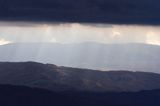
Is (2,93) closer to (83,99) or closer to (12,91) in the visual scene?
(12,91)

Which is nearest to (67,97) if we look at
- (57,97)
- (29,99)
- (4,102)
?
(57,97)

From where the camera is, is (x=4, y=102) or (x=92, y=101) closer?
(x=4, y=102)

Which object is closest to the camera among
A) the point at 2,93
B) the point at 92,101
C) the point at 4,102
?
the point at 4,102

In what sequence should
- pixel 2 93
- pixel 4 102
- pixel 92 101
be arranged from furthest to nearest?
pixel 92 101, pixel 2 93, pixel 4 102

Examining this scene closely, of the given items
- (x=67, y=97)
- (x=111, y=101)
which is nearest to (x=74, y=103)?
(x=67, y=97)

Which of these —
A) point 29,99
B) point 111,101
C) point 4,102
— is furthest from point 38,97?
point 111,101

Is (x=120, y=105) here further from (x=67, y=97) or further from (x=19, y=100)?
(x=19, y=100)

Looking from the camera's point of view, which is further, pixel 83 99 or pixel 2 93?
pixel 83 99
